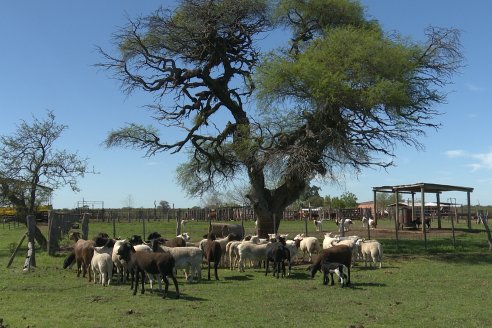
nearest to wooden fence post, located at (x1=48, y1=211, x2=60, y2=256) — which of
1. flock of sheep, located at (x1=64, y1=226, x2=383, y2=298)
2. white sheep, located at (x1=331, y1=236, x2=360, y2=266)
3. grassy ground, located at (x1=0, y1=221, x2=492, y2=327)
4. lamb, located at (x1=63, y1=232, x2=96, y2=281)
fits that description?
flock of sheep, located at (x1=64, y1=226, x2=383, y2=298)

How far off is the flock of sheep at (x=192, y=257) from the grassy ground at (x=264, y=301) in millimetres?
464

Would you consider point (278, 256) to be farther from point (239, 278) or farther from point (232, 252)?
point (232, 252)

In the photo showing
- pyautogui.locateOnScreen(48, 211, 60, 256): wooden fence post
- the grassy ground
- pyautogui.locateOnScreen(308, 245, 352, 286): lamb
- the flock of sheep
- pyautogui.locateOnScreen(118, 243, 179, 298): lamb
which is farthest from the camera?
pyautogui.locateOnScreen(48, 211, 60, 256): wooden fence post

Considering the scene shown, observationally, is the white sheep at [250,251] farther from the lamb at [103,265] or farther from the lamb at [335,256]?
the lamb at [103,265]

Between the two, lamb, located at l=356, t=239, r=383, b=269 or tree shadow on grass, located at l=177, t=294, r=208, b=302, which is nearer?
tree shadow on grass, located at l=177, t=294, r=208, b=302

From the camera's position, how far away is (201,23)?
1182 inches

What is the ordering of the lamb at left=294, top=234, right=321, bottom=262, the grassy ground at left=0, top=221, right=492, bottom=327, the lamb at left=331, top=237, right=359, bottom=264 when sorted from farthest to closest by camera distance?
the lamb at left=294, top=234, right=321, bottom=262 → the lamb at left=331, top=237, right=359, bottom=264 → the grassy ground at left=0, top=221, right=492, bottom=327

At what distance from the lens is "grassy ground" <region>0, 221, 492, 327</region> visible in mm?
10508

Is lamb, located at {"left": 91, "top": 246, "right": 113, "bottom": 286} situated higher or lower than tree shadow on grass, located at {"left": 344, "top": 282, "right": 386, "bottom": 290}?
higher

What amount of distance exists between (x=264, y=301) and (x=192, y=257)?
152 inches

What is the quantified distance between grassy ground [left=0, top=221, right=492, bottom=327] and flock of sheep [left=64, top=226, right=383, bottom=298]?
46 centimetres

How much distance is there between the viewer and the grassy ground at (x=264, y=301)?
10.5 m

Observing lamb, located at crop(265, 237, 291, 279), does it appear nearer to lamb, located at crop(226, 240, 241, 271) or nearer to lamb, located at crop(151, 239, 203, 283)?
lamb, located at crop(226, 240, 241, 271)

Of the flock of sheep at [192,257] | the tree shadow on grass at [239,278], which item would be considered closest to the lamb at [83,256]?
the flock of sheep at [192,257]
